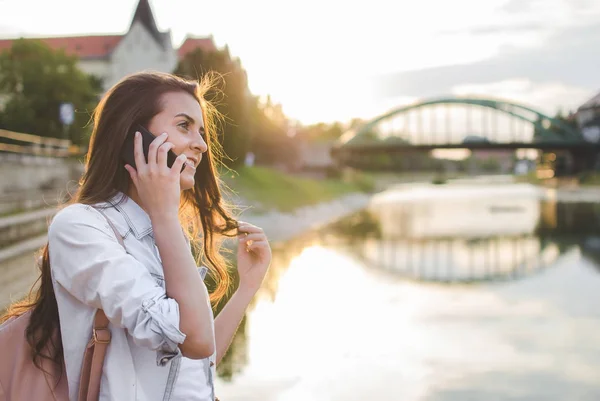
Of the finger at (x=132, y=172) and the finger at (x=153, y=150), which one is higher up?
the finger at (x=153, y=150)

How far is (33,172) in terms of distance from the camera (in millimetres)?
21688

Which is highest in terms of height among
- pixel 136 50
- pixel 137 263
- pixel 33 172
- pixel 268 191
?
pixel 136 50

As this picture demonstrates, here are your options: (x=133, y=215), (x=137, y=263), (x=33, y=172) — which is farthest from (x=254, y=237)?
(x=33, y=172)

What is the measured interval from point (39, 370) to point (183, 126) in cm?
67

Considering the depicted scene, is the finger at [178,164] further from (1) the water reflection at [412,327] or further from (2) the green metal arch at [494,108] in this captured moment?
(2) the green metal arch at [494,108]

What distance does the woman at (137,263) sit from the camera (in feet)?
5.51

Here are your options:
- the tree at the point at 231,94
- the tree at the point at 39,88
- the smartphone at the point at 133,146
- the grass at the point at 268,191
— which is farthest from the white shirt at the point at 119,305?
the tree at the point at 39,88

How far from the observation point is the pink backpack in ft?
5.58

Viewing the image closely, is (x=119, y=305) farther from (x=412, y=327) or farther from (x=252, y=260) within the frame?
(x=412, y=327)

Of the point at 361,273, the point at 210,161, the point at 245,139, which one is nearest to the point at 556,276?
the point at 361,273

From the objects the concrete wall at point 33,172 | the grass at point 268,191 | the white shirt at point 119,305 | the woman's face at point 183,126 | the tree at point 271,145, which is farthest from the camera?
the tree at point 271,145

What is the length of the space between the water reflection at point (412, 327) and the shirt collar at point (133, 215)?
3.79m

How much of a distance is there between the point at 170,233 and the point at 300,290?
907 cm

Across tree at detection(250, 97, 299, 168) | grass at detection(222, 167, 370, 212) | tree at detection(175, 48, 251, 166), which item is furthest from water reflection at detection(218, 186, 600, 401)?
tree at detection(250, 97, 299, 168)
